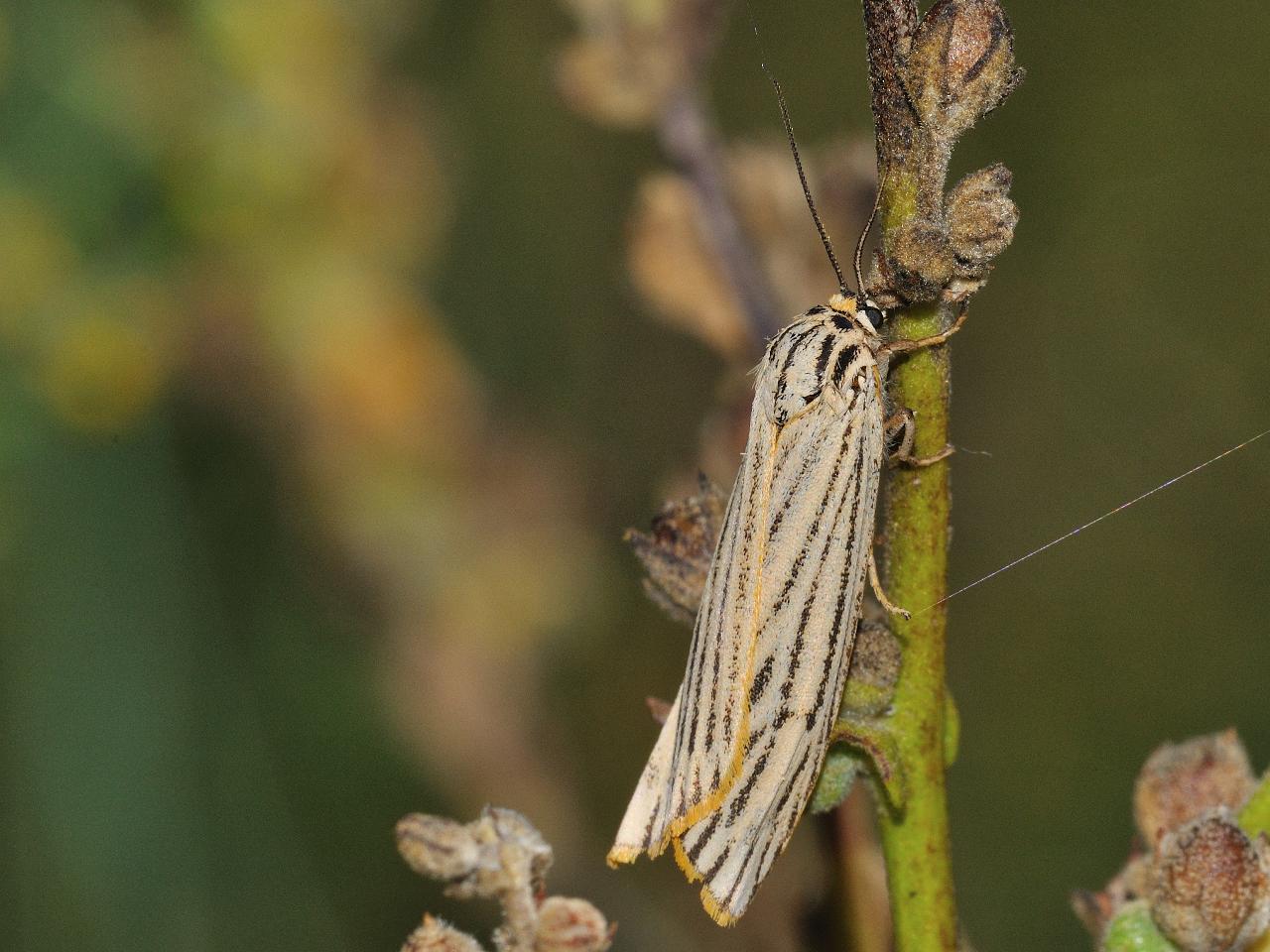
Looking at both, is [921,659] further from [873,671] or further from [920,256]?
[920,256]

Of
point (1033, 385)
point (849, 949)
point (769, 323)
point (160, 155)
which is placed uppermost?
point (1033, 385)

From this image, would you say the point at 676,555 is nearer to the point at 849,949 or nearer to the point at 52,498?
the point at 849,949

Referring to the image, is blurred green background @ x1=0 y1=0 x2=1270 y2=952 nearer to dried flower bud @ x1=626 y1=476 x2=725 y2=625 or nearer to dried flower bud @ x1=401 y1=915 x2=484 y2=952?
dried flower bud @ x1=626 y1=476 x2=725 y2=625

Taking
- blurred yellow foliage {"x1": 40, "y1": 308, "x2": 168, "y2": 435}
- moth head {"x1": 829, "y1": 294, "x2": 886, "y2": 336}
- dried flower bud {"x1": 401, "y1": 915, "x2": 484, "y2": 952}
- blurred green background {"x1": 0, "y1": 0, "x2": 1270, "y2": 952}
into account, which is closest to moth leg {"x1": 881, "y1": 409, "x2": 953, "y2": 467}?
moth head {"x1": 829, "y1": 294, "x2": 886, "y2": 336}

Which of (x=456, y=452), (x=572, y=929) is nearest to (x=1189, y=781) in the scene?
(x=572, y=929)

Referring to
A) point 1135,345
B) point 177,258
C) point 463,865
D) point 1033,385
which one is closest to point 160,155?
point 177,258
